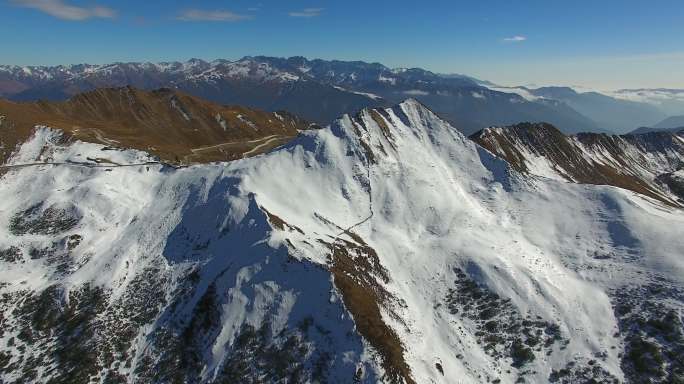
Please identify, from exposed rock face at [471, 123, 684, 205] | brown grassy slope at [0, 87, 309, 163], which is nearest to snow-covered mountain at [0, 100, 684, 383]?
exposed rock face at [471, 123, 684, 205]

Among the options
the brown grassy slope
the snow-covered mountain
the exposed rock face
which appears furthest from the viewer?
the brown grassy slope

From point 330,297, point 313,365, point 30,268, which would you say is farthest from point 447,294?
point 30,268

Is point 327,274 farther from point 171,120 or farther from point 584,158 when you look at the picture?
point 171,120

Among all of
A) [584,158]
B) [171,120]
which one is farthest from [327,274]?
[171,120]

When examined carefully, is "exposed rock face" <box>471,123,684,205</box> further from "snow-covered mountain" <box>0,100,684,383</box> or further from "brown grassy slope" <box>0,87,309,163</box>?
"brown grassy slope" <box>0,87,309,163</box>

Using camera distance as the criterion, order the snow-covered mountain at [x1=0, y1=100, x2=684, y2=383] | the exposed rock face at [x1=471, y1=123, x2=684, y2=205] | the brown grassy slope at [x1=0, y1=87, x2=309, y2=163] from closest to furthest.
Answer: the snow-covered mountain at [x1=0, y1=100, x2=684, y2=383], the exposed rock face at [x1=471, y1=123, x2=684, y2=205], the brown grassy slope at [x1=0, y1=87, x2=309, y2=163]

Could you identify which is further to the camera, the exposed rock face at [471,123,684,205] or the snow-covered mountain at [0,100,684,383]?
the exposed rock face at [471,123,684,205]

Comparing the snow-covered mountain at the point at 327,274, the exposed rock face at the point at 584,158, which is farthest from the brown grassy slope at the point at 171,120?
the exposed rock face at the point at 584,158
